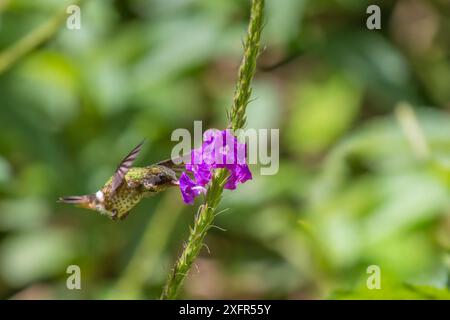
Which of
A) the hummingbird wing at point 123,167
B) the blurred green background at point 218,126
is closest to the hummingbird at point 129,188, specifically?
the hummingbird wing at point 123,167

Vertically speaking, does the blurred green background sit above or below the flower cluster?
above

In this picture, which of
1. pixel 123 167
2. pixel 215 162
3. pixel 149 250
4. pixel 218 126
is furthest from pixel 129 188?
pixel 218 126

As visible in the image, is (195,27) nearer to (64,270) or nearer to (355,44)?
(355,44)

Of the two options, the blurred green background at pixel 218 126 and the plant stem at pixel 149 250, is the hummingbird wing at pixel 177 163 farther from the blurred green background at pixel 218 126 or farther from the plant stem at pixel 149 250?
the plant stem at pixel 149 250

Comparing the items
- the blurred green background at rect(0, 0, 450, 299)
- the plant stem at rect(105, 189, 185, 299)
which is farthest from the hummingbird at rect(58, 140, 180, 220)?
the plant stem at rect(105, 189, 185, 299)

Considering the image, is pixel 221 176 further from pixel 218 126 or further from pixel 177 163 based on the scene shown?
pixel 218 126

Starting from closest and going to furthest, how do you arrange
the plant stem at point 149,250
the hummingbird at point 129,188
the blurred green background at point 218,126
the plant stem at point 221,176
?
the plant stem at point 221,176 < the hummingbird at point 129,188 < the blurred green background at point 218,126 < the plant stem at point 149,250

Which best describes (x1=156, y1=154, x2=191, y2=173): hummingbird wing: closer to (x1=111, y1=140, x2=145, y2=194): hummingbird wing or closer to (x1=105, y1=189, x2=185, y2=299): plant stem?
(x1=111, y1=140, x2=145, y2=194): hummingbird wing
